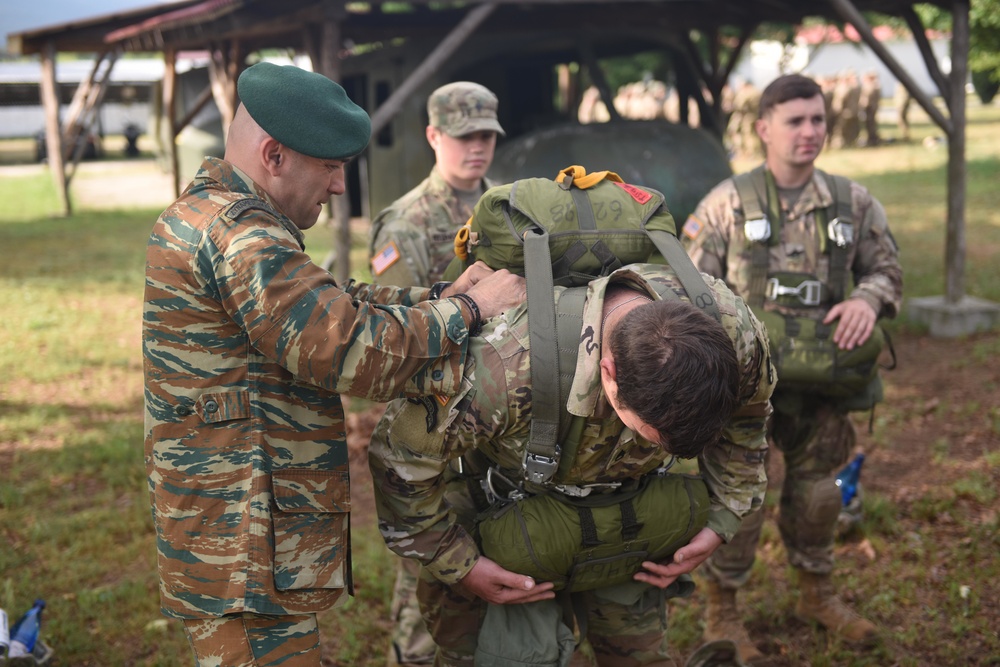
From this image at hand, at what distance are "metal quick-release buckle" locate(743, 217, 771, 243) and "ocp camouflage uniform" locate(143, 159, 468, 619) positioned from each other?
1902mm

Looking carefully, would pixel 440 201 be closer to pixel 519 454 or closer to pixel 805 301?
pixel 805 301

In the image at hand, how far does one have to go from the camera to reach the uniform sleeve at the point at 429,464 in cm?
211

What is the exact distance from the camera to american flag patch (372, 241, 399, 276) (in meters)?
3.60

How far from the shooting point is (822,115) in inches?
148

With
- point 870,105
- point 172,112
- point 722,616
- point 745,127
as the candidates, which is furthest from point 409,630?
point 870,105

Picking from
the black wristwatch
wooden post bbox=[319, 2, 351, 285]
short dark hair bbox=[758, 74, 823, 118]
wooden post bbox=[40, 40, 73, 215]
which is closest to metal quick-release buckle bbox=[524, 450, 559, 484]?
the black wristwatch

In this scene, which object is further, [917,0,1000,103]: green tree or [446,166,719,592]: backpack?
[917,0,1000,103]: green tree

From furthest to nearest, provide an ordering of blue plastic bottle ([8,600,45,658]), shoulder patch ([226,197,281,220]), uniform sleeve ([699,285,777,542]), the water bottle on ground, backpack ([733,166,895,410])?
the water bottle on ground, backpack ([733,166,895,410]), blue plastic bottle ([8,600,45,658]), uniform sleeve ([699,285,777,542]), shoulder patch ([226,197,281,220])

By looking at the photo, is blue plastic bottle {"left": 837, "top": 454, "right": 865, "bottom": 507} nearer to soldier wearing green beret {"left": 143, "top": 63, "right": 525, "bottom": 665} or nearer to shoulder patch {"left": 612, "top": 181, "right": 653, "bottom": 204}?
shoulder patch {"left": 612, "top": 181, "right": 653, "bottom": 204}

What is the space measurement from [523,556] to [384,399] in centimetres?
55

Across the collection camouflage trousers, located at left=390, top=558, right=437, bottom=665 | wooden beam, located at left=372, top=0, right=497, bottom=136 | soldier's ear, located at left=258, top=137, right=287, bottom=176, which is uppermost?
wooden beam, located at left=372, top=0, right=497, bottom=136

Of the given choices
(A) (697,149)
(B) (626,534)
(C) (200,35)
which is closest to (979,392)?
(A) (697,149)

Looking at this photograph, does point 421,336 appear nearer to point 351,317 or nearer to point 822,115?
point 351,317

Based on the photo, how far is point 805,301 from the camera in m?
3.63
